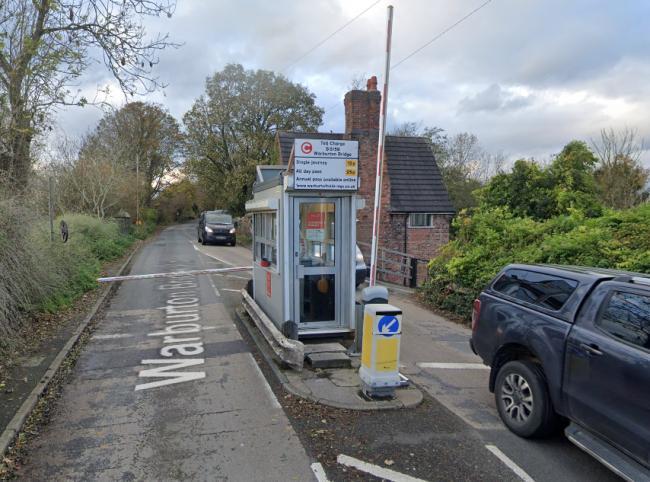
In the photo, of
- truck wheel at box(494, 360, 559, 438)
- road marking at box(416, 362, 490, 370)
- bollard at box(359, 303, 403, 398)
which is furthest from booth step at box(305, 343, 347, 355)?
truck wheel at box(494, 360, 559, 438)

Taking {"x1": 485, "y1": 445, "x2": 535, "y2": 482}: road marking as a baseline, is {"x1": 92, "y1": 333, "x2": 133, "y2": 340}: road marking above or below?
below

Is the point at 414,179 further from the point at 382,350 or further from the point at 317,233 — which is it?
the point at 382,350

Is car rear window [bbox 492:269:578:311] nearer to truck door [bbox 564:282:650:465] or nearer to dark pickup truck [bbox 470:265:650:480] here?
dark pickup truck [bbox 470:265:650:480]

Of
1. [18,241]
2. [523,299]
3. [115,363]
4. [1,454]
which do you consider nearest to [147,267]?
[18,241]

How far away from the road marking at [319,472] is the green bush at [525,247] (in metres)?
5.52

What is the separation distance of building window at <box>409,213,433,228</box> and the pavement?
Result: 1222 cm

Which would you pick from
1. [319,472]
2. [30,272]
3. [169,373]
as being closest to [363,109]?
[30,272]

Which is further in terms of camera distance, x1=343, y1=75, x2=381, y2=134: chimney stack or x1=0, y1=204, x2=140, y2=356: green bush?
x1=343, y1=75, x2=381, y2=134: chimney stack

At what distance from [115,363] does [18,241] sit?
322 centimetres

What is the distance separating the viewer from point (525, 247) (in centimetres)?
938

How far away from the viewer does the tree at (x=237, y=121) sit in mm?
35938

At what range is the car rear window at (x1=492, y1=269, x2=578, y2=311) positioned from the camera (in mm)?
4418

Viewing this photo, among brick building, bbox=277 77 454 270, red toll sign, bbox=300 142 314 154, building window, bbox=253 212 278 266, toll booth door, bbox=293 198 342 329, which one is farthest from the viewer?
brick building, bbox=277 77 454 270

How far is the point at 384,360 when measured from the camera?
529cm
